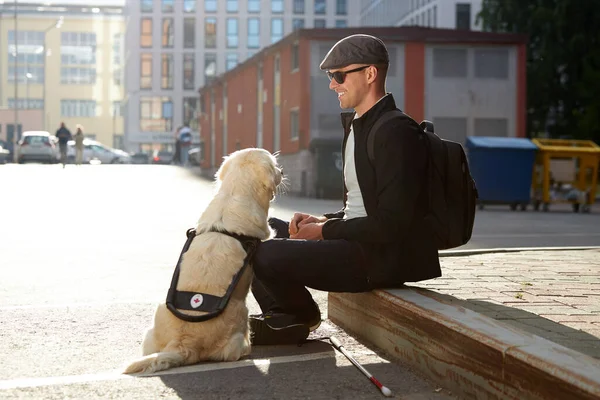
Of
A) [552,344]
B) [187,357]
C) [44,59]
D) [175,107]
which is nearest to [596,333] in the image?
[552,344]

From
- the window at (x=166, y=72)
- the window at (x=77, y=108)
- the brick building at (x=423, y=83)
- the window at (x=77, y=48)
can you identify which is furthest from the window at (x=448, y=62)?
the window at (x=77, y=108)

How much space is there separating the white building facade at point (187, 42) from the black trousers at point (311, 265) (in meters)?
88.2

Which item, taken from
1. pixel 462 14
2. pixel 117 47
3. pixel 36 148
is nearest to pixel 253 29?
pixel 117 47

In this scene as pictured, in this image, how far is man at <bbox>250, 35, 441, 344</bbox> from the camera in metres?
4.85

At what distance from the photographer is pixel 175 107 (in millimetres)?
94562

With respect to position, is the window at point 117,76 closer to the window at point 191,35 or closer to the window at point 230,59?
the window at point 191,35

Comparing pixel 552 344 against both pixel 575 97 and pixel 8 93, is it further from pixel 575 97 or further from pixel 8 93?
pixel 8 93

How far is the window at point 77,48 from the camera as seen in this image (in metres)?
115

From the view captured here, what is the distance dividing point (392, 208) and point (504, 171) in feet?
59.1

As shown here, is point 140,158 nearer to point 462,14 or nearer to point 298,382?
point 462,14

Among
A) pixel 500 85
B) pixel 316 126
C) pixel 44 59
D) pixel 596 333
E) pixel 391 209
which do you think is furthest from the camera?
pixel 44 59

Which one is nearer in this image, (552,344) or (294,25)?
(552,344)

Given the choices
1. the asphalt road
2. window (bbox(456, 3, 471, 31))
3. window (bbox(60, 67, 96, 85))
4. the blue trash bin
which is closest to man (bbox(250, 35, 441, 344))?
the asphalt road

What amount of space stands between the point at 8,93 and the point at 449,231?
11593cm
